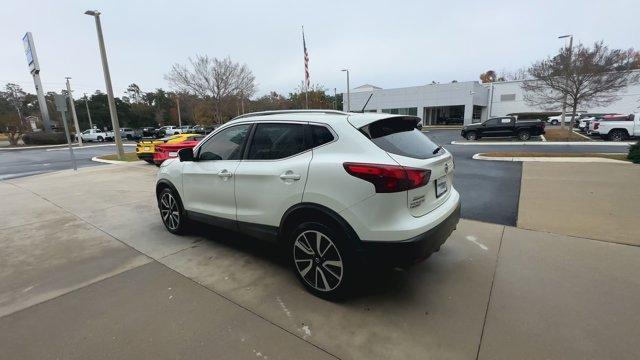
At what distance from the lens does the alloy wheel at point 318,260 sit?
9.34ft

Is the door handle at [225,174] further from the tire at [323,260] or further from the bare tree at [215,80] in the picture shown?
the bare tree at [215,80]

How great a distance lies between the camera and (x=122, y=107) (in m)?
58.2

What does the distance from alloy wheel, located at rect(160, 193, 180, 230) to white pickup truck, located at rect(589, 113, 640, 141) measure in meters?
23.5

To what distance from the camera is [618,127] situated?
18.3 metres

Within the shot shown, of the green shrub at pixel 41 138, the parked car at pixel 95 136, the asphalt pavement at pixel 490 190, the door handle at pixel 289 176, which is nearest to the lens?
the door handle at pixel 289 176

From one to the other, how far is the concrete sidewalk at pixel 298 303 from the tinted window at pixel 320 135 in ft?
4.08

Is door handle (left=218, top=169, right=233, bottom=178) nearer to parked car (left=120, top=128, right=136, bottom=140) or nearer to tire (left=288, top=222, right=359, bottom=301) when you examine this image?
tire (left=288, top=222, right=359, bottom=301)

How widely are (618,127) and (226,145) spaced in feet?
76.6

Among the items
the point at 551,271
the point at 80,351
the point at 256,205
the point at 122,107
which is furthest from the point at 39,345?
the point at 122,107

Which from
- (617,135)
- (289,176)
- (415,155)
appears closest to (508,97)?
(617,135)

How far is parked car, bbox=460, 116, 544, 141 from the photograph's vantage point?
66.6 feet

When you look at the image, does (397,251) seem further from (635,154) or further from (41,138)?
(41,138)

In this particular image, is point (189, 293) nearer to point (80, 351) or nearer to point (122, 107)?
point (80, 351)

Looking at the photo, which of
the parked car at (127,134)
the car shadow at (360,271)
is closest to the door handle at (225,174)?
the car shadow at (360,271)
